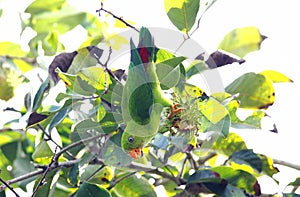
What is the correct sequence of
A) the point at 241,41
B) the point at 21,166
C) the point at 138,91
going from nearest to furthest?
the point at 138,91
the point at 241,41
the point at 21,166

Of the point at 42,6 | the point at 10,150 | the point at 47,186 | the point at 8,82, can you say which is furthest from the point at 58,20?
the point at 47,186

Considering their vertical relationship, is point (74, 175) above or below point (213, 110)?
below

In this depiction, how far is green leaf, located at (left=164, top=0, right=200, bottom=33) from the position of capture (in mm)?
857

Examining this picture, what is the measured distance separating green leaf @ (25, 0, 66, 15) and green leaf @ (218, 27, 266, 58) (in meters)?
0.55

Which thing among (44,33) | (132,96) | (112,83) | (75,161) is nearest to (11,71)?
(44,33)

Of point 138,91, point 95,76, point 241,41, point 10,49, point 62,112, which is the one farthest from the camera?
point 10,49

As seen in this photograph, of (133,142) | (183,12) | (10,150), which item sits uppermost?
(183,12)

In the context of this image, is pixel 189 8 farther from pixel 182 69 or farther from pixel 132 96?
pixel 132 96

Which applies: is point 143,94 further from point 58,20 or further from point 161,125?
point 58,20

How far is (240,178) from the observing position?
0.86 meters

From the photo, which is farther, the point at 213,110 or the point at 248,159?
the point at 248,159

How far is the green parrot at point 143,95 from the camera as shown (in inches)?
26.0

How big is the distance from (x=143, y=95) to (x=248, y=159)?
0.31 m

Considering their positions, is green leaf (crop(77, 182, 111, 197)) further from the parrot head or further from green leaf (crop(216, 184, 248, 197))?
green leaf (crop(216, 184, 248, 197))
